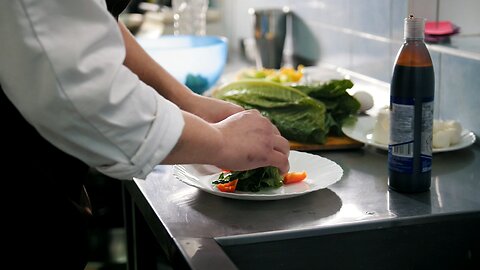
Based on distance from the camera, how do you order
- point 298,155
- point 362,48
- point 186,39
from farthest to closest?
point 186,39, point 362,48, point 298,155

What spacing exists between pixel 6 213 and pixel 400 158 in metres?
0.59

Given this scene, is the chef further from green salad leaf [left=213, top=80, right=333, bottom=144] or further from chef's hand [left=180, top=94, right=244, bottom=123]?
green salad leaf [left=213, top=80, right=333, bottom=144]

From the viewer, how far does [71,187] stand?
1.13 m

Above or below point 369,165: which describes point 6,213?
above

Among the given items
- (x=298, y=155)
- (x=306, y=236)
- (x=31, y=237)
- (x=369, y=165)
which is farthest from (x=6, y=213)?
(x=369, y=165)

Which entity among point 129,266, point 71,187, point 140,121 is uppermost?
point 140,121

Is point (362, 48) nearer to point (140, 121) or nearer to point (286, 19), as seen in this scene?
point (286, 19)

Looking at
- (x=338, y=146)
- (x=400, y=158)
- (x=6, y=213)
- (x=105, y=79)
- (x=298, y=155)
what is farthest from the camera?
(x=338, y=146)

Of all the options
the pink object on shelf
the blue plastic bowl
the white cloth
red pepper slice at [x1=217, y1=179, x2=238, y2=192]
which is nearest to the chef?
the white cloth

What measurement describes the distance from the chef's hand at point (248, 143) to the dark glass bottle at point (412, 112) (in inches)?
7.5

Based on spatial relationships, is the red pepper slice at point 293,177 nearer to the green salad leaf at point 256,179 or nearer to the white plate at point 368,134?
the green salad leaf at point 256,179

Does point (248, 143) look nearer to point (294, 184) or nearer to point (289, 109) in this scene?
point (294, 184)

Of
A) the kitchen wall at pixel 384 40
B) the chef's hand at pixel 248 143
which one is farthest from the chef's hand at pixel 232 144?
the kitchen wall at pixel 384 40

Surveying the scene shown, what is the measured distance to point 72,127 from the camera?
35.6 inches
